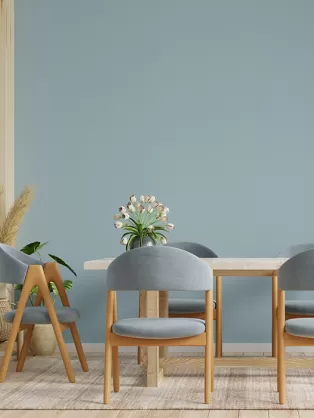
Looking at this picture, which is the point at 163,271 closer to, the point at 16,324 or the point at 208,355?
the point at 208,355

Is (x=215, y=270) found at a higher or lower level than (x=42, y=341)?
higher

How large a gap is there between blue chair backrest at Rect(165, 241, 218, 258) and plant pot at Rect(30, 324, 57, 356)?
103cm

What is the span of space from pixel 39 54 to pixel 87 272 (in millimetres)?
1633

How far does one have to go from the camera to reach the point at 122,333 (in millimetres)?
3285

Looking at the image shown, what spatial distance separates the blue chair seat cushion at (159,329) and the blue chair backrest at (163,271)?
0.17 meters

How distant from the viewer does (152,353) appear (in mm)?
3768

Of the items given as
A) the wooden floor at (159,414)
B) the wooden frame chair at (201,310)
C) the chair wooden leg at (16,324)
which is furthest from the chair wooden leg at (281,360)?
the chair wooden leg at (16,324)

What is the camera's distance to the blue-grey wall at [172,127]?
16.9 feet

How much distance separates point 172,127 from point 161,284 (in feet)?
7.22

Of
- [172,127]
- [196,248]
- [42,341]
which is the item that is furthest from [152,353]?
[172,127]

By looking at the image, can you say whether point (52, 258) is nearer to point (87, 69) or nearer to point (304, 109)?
point (87, 69)

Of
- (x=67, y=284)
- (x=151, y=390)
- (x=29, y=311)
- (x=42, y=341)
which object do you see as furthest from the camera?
(x=67, y=284)

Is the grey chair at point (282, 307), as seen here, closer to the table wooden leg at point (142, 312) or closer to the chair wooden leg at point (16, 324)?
the table wooden leg at point (142, 312)

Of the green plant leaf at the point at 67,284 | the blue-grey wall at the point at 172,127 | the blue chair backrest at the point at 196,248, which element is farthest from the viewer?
the blue-grey wall at the point at 172,127
